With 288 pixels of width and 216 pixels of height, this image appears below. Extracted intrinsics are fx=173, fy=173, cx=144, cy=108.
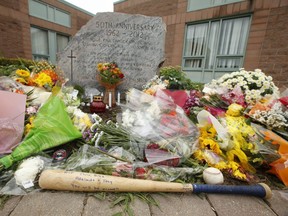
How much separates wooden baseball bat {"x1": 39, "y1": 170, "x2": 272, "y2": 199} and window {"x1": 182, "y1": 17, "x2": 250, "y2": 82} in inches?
264

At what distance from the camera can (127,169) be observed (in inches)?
59.4

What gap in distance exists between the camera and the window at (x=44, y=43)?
405 inches

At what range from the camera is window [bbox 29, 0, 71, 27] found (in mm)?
9752

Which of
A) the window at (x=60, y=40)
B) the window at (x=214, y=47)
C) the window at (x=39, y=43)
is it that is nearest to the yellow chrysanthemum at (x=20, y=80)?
the window at (x=214, y=47)

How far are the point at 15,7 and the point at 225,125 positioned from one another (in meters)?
11.6

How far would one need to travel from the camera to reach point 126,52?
4.27m

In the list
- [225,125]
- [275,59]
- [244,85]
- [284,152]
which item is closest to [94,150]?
[225,125]

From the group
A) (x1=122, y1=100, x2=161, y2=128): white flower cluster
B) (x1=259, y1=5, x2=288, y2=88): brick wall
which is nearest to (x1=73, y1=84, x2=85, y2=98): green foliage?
(x1=122, y1=100, x2=161, y2=128): white flower cluster

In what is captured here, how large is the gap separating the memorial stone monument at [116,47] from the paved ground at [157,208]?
3.32 metres

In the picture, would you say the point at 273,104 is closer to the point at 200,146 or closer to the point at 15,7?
the point at 200,146

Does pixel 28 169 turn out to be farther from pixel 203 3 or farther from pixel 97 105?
pixel 203 3

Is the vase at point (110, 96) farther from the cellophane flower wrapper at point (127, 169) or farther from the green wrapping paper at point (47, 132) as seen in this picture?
the cellophane flower wrapper at point (127, 169)

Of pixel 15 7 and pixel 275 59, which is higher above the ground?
pixel 15 7

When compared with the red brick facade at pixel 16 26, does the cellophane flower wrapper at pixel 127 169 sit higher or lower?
lower
